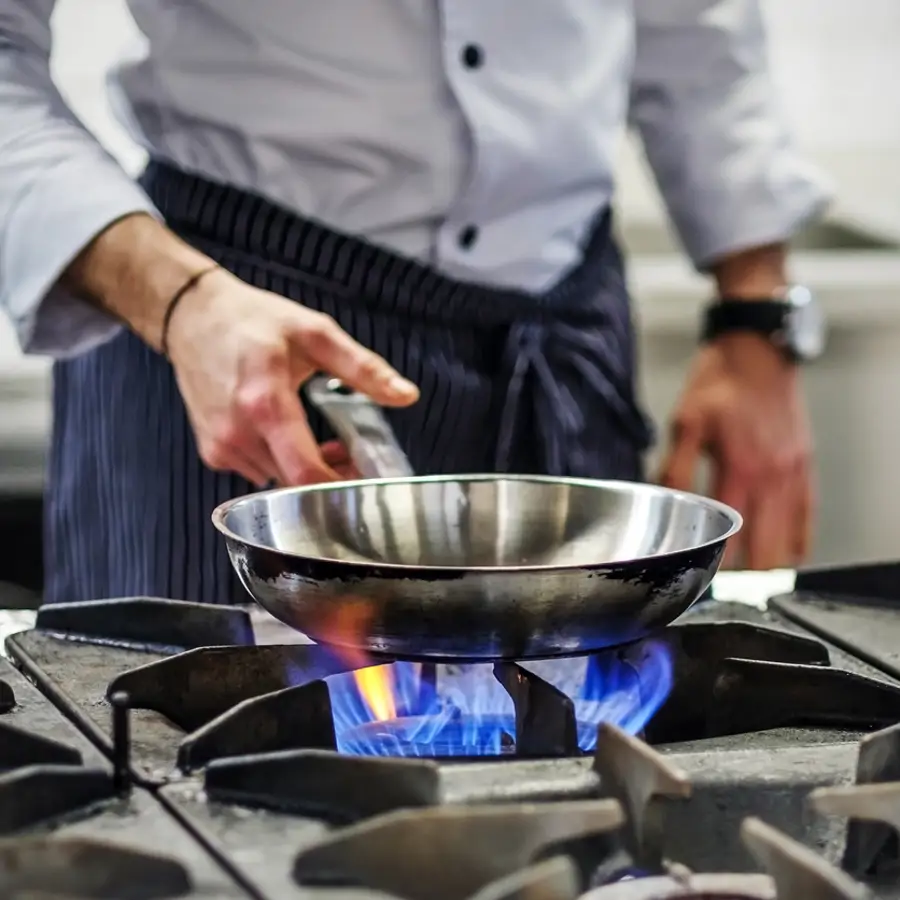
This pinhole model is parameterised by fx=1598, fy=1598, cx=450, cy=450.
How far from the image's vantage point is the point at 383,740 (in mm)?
585

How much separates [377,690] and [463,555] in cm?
12

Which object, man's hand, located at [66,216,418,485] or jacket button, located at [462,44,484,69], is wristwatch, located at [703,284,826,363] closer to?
jacket button, located at [462,44,484,69]

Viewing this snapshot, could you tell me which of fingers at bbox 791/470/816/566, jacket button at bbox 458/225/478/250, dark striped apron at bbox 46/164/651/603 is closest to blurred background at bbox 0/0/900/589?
fingers at bbox 791/470/816/566

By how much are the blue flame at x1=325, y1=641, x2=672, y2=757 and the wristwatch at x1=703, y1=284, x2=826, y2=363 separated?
0.58 metres

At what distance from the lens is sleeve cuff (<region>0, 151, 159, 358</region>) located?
84cm

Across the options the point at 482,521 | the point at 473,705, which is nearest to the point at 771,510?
the point at 482,521

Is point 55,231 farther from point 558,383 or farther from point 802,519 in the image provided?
point 802,519

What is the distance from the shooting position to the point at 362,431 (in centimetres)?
80

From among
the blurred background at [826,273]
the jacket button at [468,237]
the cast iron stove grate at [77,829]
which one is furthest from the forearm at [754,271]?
the cast iron stove grate at [77,829]

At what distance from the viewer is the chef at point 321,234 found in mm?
861

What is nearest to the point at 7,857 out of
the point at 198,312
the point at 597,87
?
the point at 198,312

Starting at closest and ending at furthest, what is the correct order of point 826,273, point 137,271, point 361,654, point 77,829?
point 77,829 → point 361,654 → point 137,271 → point 826,273

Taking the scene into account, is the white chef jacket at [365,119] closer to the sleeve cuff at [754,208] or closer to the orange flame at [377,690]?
the sleeve cuff at [754,208]

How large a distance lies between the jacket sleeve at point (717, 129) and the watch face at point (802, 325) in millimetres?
60
